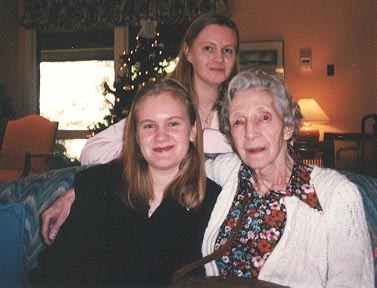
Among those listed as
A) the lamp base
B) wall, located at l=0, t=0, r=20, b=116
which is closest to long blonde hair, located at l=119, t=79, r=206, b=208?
the lamp base

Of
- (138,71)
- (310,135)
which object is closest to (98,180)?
(138,71)

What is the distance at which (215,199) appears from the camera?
60.7 inches

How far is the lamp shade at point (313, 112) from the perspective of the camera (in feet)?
17.2

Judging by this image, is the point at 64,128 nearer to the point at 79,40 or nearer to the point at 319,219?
the point at 79,40

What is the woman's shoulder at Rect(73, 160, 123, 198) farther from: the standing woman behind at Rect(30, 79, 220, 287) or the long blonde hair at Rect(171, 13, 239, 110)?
the long blonde hair at Rect(171, 13, 239, 110)

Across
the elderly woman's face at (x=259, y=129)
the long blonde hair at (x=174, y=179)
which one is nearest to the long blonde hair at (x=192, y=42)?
the long blonde hair at (x=174, y=179)

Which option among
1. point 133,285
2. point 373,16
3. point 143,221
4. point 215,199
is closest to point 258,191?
point 215,199

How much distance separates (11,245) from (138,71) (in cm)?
389

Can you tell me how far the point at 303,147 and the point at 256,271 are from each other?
3.54 ft

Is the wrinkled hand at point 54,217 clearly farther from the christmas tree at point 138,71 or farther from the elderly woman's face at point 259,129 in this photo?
the christmas tree at point 138,71

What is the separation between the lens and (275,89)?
1438 millimetres

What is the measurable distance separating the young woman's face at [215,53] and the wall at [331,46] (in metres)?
4.05

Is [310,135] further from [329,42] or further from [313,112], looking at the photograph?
[329,42]

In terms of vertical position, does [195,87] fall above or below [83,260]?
above
